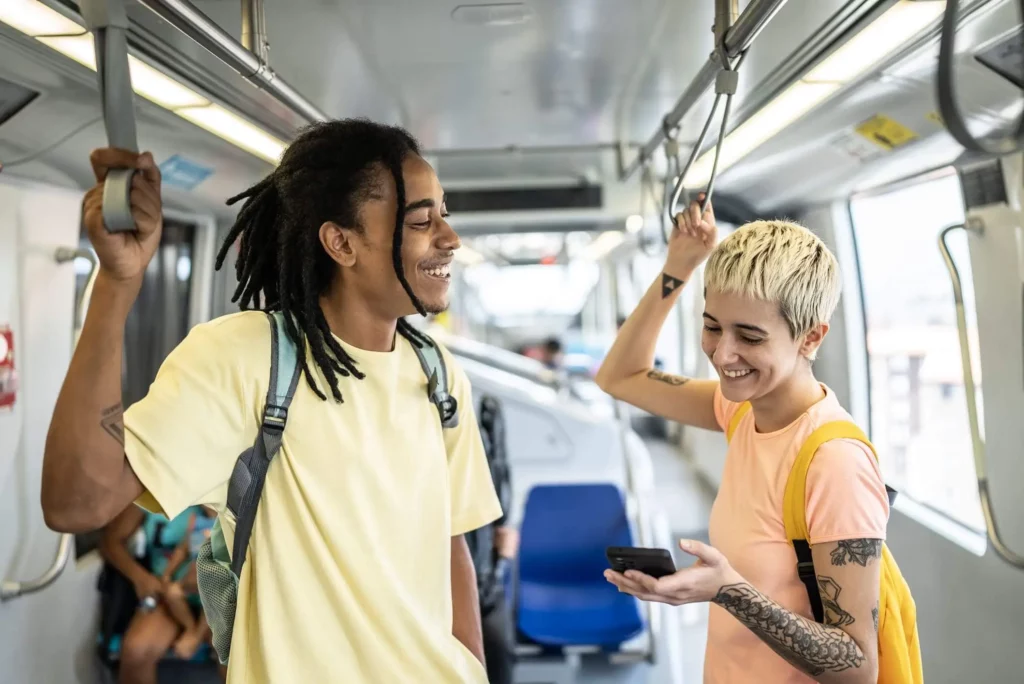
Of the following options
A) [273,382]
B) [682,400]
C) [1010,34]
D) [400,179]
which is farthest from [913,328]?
[273,382]

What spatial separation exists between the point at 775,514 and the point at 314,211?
106cm

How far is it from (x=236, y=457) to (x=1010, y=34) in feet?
7.22

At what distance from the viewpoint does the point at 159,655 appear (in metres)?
3.35

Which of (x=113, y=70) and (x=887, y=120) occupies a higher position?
(x=887, y=120)

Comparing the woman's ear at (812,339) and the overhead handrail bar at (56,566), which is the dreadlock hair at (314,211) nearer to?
the woman's ear at (812,339)

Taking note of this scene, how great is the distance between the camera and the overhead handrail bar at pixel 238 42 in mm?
1353

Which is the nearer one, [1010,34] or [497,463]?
[1010,34]

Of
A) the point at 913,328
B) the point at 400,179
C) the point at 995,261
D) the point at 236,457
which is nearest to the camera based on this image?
the point at 236,457

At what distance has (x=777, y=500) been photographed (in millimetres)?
1433

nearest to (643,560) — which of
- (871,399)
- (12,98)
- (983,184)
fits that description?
(983,184)

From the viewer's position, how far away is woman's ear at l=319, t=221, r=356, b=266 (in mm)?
1417

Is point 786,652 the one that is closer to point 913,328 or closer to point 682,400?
point 682,400

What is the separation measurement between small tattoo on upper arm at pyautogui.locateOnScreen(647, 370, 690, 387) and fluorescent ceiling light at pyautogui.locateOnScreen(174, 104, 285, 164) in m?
1.35

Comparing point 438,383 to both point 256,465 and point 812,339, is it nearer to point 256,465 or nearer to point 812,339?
point 256,465
